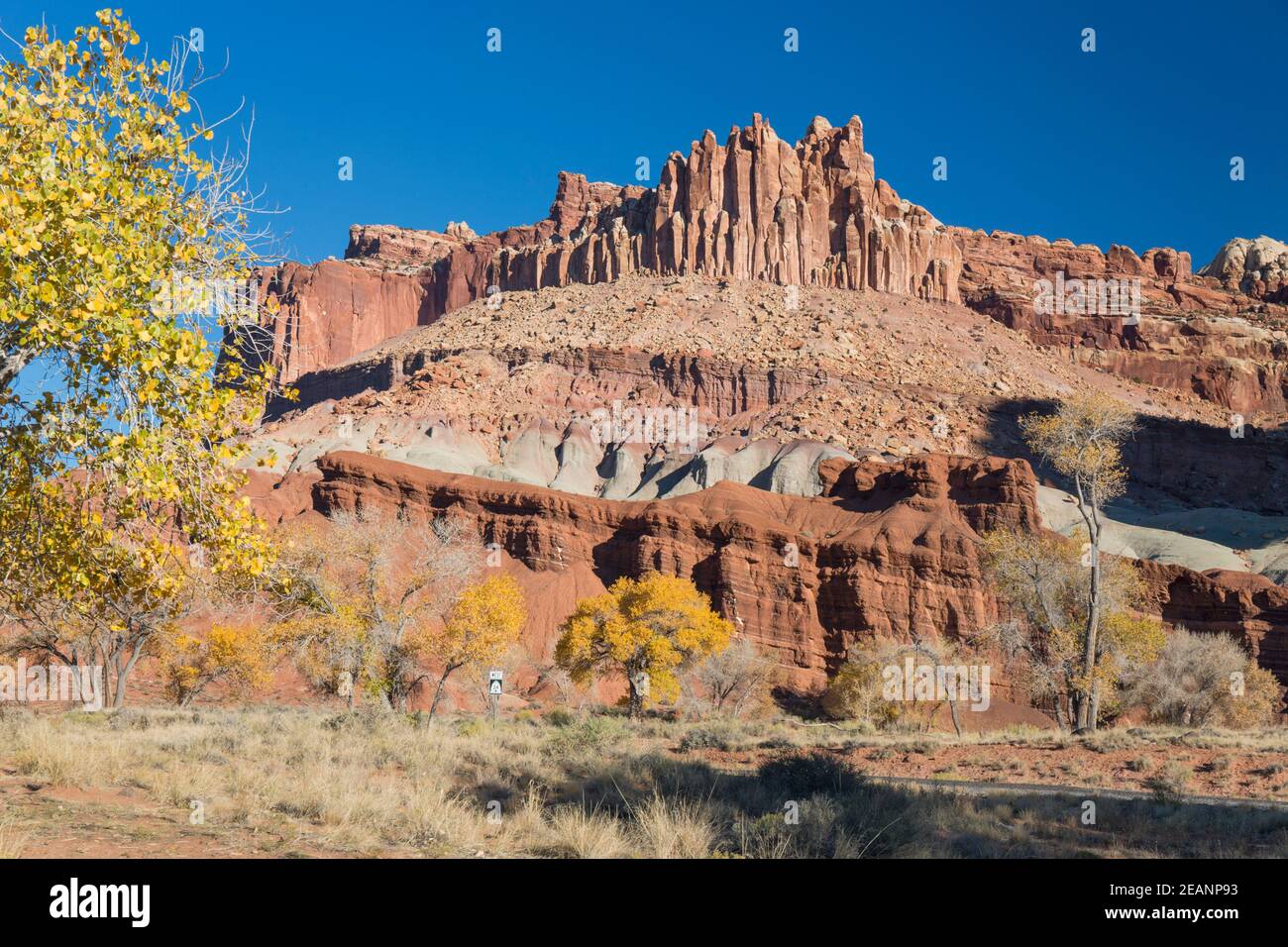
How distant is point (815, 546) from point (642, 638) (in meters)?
29.9

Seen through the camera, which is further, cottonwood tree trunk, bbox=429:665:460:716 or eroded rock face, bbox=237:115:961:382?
eroded rock face, bbox=237:115:961:382

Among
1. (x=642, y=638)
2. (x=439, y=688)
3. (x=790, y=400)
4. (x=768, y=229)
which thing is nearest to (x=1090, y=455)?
(x=439, y=688)

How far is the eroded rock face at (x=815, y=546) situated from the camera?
197 feet

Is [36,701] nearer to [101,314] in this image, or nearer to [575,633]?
[575,633]

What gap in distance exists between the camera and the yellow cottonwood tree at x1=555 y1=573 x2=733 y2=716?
3638 cm

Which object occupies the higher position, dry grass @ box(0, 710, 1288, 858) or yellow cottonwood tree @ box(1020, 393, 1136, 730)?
yellow cottonwood tree @ box(1020, 393, 1136, 730)

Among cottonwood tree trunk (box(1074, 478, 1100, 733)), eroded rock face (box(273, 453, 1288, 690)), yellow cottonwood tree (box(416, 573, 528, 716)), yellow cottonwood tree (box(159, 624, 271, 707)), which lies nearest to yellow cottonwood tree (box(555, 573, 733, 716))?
yellow cottonwood tree (box(416, 573, 528, 716))

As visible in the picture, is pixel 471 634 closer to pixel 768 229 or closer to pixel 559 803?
pixel 559 803

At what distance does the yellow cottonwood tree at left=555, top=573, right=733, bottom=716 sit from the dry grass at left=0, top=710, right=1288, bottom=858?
19.4 metres

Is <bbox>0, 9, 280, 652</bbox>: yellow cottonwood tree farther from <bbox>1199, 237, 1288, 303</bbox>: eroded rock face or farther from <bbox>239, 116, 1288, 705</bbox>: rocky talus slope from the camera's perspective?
<bbox>1199, 237, 1288, 303</bbox>: eroded rock face

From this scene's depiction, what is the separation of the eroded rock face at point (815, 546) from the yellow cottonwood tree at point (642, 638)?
2131 centimetres

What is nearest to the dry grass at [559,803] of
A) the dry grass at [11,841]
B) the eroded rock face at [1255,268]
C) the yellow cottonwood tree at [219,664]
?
the dry grass at [11,841]
